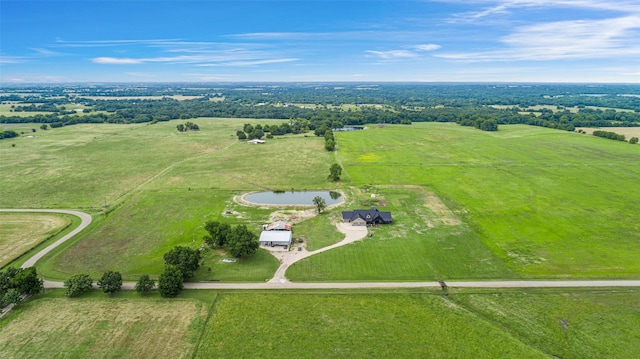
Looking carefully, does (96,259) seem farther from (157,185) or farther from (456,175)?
(456,175)

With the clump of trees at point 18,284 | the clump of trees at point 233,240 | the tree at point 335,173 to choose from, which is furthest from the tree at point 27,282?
the tree at point 335,173

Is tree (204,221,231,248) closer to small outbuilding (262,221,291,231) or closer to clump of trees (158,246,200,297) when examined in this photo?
clump of trees (158,246,200,297)

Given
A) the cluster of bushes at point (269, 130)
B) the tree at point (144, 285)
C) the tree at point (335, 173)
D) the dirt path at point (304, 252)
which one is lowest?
the dirt path at point (304, 252)

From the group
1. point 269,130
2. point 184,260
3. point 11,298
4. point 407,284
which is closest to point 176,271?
point 184,260

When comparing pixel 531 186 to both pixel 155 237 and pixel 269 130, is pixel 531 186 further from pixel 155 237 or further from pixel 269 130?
pixel 269 130

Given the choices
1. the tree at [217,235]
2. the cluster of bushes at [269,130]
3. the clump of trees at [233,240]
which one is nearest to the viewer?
the clump of trees at [233,240]

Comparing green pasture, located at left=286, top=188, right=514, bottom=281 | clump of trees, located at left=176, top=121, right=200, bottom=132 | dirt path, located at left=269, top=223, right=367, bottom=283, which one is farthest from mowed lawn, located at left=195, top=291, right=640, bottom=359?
clump of trees, located at left=176, top=121, right=200, bottom=132

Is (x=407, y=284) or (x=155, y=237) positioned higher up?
(x=155, y=237)

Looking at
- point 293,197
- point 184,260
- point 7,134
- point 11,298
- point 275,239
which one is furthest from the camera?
point 7,134

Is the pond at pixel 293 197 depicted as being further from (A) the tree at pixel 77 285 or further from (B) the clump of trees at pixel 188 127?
(B) the clump of trees at pixel 188 127
